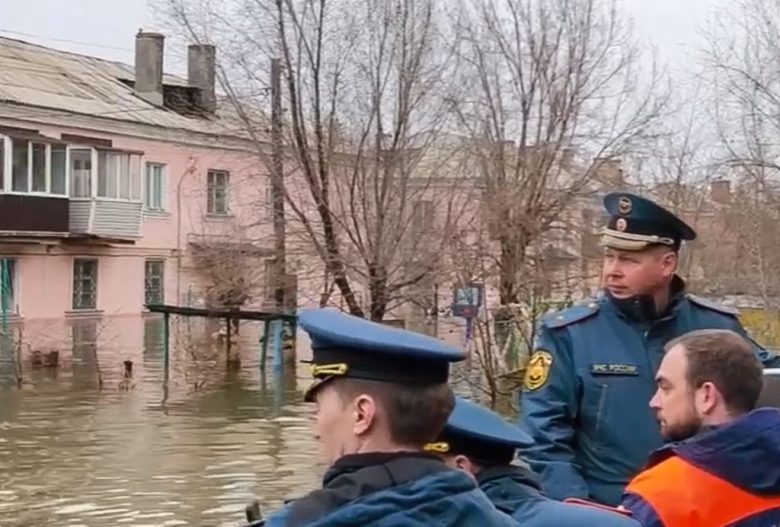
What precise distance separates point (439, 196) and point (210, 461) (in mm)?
9936

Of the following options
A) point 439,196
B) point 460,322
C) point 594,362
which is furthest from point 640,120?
point 594,362

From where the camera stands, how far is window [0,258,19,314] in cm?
3225

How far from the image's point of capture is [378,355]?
239 centimetres

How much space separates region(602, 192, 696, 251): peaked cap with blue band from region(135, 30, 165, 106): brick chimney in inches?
1416

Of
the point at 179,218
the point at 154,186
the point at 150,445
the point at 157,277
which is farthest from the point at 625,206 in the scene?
the point at 179,218

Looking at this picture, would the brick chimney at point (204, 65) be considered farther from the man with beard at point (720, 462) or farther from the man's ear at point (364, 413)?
the man's ear at point (364, 413)

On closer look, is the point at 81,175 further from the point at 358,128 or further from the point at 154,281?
the point at 358,128

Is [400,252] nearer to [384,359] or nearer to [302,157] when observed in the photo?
[302,157]

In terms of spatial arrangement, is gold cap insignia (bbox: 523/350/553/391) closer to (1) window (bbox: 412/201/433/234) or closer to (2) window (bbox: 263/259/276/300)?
(1) window (bbox: 412/201/433/234)

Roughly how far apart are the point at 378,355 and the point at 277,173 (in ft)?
71.6

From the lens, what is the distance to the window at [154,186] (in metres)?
37.7

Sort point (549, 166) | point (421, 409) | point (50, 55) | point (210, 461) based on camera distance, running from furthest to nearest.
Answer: point (50, 55) → point (549, 166) → point (210, 461) → point (421, 409)

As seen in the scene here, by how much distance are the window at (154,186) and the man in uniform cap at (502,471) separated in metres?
35.0

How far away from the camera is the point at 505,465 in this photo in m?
3.01
